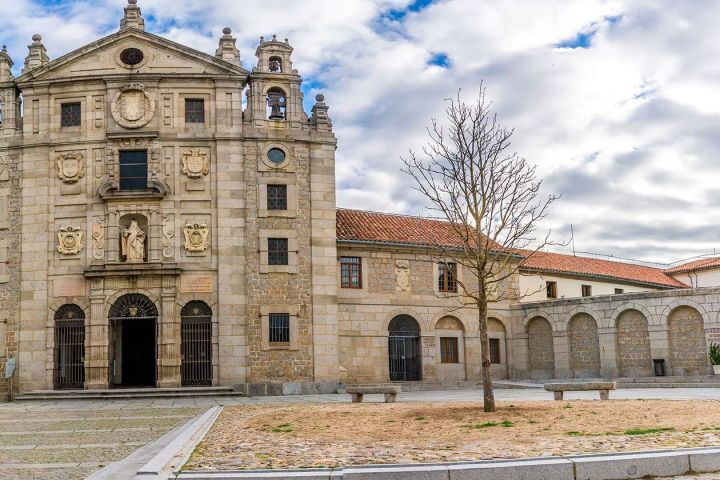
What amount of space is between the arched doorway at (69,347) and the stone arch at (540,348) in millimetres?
20380

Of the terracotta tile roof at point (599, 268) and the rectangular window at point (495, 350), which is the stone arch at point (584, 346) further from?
the terracotta tile roof at point (599, 268)

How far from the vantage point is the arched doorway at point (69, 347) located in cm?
3372

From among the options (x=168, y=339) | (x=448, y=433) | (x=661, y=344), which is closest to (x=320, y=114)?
(x=168, y=339)

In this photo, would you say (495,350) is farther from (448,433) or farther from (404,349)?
(448,433)

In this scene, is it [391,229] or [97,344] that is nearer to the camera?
[97,344]

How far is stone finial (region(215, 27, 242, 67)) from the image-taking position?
35.9 meters

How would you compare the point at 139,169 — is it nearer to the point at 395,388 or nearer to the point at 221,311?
the point at 221,311

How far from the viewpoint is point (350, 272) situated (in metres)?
37.2

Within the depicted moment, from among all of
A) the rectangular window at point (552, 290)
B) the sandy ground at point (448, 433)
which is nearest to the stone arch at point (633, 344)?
the rectangular window at point (552, 290)

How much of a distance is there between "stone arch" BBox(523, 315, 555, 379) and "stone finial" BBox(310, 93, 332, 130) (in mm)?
13647

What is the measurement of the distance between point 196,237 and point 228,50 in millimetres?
8282

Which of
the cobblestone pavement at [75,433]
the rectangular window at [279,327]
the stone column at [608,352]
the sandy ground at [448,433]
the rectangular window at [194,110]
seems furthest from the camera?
the stone column at [608,352]

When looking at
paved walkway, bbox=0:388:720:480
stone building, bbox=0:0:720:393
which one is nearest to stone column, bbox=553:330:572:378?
stone building, bbox=0:0:720:393

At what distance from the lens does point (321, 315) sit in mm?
34875
